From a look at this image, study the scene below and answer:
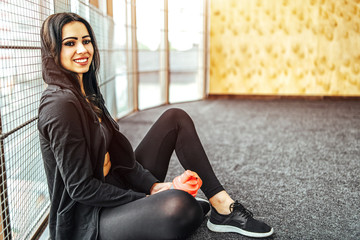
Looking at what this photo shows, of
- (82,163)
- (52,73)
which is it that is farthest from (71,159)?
(52,73)

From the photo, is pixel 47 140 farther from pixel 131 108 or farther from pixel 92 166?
pixel 131 108

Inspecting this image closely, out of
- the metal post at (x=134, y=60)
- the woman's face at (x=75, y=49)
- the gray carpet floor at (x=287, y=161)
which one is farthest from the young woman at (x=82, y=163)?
the metal post at (x=134, y=60)

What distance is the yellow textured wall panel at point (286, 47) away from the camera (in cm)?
503

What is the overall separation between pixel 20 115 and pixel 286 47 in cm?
456

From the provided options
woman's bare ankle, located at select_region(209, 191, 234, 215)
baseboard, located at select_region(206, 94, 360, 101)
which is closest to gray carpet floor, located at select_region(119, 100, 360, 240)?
woman's bare ankle, located at select_region(209, 191, 234, 215)

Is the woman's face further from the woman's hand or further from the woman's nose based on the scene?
the woman's hand

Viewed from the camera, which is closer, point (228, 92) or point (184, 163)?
point (184, 163)

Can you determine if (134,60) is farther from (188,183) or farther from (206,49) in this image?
(188,183)

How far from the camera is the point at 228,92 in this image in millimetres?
5484

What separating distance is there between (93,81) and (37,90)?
33cm

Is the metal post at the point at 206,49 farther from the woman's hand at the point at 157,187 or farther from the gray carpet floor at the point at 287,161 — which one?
the woman's hand at the point at 157,187

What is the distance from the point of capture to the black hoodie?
102 centimetres

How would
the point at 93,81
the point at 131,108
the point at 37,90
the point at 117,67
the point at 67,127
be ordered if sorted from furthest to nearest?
the point at 131,108 < the point at 117,67 < the point at 37,90 < the point at 93,81 < the point at 67,127

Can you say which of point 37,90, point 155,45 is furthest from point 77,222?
point 155,45
